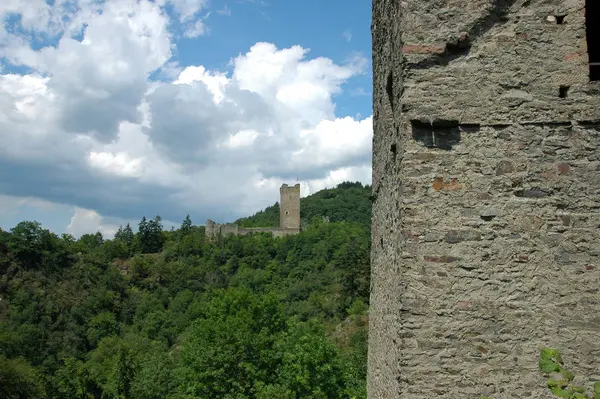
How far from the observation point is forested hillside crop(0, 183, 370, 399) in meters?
19.1

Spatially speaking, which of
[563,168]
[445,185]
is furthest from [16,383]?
[563,168]

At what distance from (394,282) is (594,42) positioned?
3376 mm

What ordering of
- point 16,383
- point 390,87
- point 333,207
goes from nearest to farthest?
point 390,87, point 16,383, point 333,207

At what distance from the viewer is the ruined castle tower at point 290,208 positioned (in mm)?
88938

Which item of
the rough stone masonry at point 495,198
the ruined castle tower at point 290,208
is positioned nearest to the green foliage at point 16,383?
the rough stone masonry at point 495,198

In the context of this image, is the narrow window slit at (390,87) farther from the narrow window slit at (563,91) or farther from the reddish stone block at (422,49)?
the narrow window slit at (563,91)

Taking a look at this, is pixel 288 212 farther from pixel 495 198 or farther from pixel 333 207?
pixel 495 198

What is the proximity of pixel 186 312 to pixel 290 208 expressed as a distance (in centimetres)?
3332

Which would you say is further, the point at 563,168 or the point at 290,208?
the point at 290,208

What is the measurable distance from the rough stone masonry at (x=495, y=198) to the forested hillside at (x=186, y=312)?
1404cm

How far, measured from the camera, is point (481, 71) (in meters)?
4.22

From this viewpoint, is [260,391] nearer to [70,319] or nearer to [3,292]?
[70,319]

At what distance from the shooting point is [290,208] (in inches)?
3556

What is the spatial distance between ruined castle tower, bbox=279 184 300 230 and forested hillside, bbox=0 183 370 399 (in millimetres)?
4609
